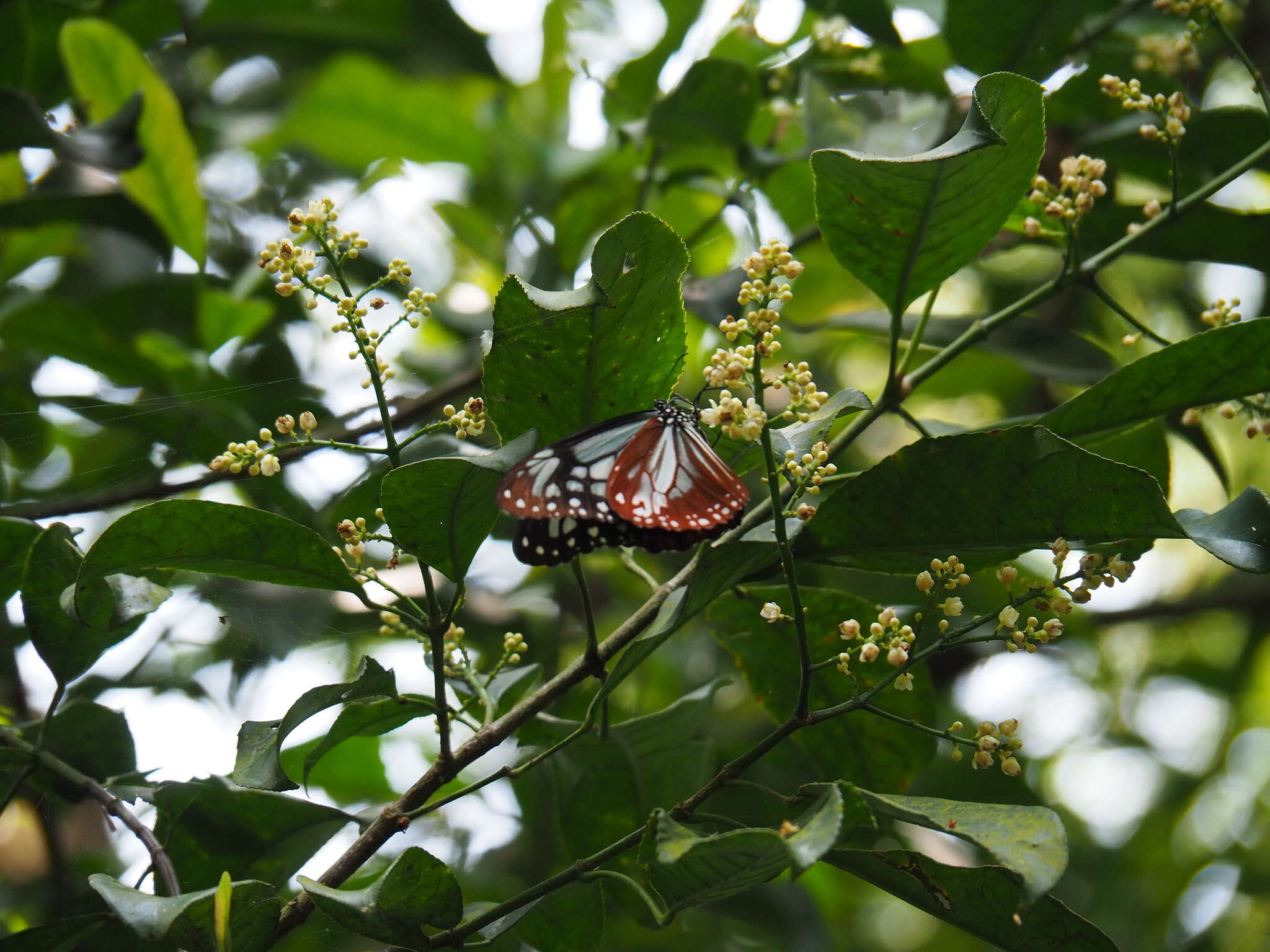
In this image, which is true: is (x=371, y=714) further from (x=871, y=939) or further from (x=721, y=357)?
(x=871, y=939)

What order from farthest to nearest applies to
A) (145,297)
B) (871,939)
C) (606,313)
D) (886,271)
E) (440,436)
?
(871,939), (145,297), (440,436), (886,271), (606,313)

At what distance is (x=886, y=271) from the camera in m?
1.19

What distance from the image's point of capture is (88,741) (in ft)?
4.55

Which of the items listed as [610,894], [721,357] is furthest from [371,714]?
[721,357]

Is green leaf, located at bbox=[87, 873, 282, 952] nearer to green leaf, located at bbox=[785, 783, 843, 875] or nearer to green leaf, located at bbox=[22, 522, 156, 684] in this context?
green leaf, located at bbox=[22, 522, 156, 684]

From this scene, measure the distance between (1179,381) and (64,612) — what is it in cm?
130

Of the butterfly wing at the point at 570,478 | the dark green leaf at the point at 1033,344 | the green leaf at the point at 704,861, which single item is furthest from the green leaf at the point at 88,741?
the dark green leaf at the point at 1033,344

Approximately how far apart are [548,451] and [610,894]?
746 millimetres

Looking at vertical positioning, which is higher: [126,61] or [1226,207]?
[126,61]

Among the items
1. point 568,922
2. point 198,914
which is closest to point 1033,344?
point 568,922

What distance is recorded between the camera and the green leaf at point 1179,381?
111 centimetres

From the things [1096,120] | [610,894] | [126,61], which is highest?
[126,61]

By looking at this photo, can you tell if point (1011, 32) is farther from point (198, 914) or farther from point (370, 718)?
point (198, 914)

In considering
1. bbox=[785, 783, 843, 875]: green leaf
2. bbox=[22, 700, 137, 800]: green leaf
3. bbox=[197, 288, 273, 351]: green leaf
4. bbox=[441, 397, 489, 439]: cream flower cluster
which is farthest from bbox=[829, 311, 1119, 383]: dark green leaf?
bbox=[22, 700, 137, 800]: green leaf
